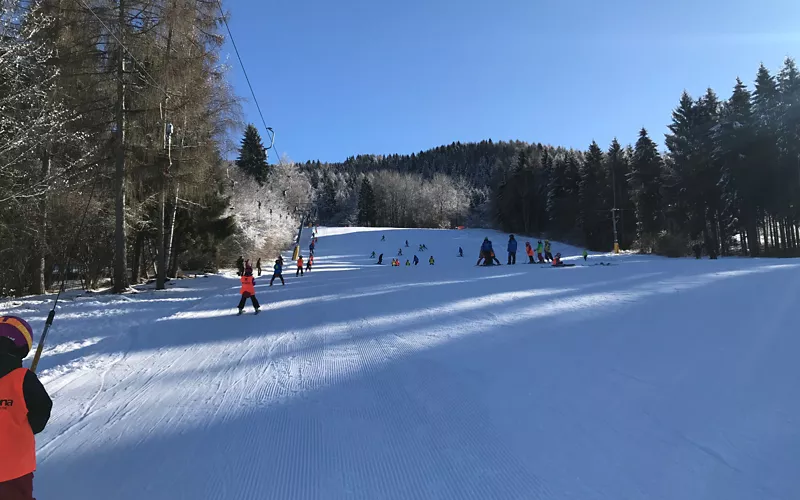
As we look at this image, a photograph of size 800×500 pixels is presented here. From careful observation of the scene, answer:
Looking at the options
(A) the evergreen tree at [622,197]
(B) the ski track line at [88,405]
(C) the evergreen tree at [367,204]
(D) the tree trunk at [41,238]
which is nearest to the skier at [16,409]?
(B) the ski track line at [88,405]

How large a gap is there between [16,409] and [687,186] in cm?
4748

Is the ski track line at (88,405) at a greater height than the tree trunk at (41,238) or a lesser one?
lesser

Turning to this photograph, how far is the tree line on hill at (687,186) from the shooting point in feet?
115

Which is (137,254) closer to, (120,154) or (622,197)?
(120,154)

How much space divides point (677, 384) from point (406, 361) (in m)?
3.52

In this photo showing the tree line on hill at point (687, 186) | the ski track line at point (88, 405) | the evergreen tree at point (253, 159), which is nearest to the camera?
the ski track line at point (88, 405)

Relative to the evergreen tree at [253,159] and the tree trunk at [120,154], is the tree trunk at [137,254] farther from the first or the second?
the evergreen tree at [253,159]

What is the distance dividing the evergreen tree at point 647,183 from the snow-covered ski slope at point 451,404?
158 ft

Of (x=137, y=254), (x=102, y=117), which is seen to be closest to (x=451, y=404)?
(x=102, y=117)

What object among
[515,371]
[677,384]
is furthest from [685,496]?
[515,371]

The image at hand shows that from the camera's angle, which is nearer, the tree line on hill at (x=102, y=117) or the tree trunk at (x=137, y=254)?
the tree line on hill at (x=102, y=117)

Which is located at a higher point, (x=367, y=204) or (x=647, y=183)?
(x=367, y=204)

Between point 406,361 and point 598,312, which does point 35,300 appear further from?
point 598,312

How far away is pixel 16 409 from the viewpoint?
2900 millimetres
